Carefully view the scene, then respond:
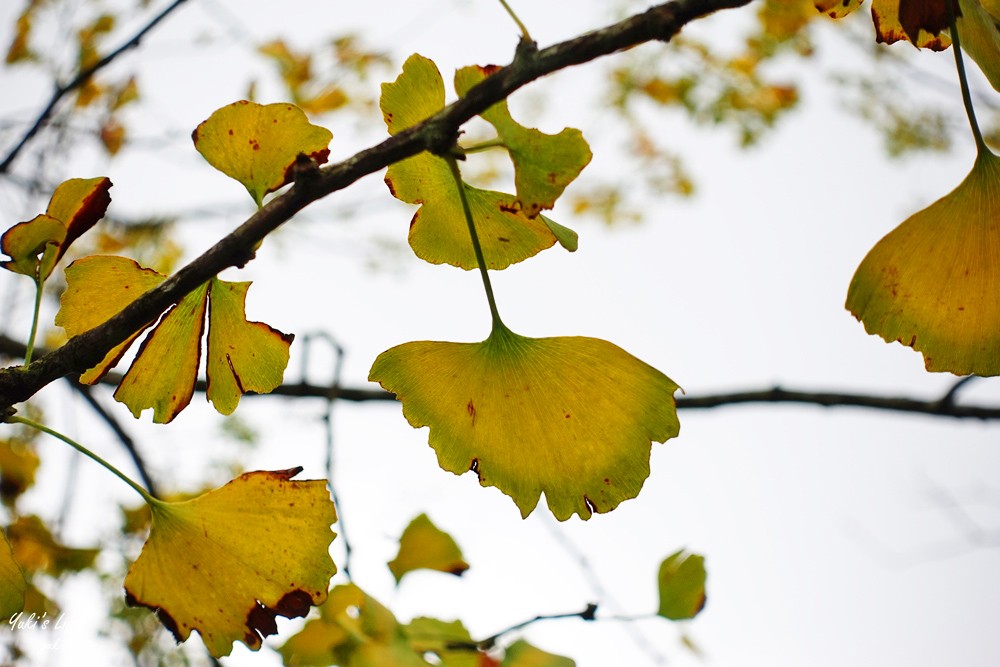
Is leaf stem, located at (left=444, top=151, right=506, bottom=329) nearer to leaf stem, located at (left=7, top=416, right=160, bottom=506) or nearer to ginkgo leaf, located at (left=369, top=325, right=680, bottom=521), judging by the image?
ginkgo leaf, located at (left=369, top=325, right=680, bottom=521)

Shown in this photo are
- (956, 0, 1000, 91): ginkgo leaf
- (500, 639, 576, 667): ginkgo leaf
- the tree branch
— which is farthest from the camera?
the tree branch

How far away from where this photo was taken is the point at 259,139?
1.31 ft

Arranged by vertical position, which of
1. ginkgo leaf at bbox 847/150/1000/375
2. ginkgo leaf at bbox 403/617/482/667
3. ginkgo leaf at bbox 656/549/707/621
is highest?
ginkgo leaf at bbox 847/150/1000/375

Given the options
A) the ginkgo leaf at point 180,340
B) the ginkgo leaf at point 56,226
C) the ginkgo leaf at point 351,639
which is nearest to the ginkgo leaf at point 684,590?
the ginkgo leaf at point 351,639

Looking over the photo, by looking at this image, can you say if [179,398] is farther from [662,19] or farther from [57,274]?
[57,274]

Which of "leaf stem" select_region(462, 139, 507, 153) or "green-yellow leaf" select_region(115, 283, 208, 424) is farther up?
"leaf stem" select_region(462, 139, 507, 153)

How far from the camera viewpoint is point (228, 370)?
457 millimetres

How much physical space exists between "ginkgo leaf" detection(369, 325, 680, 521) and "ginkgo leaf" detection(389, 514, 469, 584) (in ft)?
0.96

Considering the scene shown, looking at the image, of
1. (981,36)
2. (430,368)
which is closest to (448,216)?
(430,368)

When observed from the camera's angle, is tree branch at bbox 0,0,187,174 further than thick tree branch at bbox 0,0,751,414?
Yes

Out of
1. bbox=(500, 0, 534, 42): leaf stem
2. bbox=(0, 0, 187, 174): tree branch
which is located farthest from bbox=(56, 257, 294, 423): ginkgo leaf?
bbox=(0, 0, 187, 174): tree branch

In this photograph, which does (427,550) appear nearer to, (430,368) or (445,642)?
(445,642)

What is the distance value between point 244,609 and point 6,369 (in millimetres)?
186

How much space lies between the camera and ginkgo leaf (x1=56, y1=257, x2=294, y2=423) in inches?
17.2
